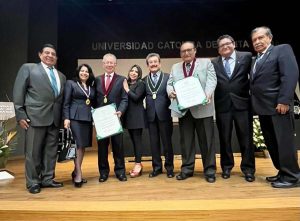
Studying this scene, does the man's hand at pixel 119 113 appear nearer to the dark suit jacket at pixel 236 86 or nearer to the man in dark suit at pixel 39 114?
the man in dark suit at pixel 39 114

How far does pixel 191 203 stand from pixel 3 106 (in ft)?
9.07

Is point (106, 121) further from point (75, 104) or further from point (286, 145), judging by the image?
point (286, 145)

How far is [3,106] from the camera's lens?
135 inches

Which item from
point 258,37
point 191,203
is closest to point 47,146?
point 191,203

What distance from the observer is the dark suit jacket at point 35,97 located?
251cm

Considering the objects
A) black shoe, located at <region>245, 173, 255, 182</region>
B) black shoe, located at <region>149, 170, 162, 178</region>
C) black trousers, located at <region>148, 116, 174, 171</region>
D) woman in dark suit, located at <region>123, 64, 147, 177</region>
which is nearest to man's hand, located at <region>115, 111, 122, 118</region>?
woman in dark suit, located at <region>123, 64, 147, 177</region>

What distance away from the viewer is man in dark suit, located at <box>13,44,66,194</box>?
2.52 m

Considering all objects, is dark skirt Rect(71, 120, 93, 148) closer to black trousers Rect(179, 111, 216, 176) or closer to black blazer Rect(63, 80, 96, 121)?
black blazer Rect(63, 80, 96, 121)

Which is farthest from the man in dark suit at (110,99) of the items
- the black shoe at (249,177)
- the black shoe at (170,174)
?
the black shoe at (249,177)

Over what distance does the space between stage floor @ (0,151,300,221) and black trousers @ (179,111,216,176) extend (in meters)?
0.15

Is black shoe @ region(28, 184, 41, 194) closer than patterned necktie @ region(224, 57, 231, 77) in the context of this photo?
Yes

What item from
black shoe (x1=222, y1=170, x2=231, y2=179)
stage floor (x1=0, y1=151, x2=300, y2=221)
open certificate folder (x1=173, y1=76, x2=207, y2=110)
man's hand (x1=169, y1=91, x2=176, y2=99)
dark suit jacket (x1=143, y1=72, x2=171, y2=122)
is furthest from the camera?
dark suit jacket (x1=143, y1=72, x2=171, y2=122)

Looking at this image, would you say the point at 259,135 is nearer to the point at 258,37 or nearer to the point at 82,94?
the point at 258,37

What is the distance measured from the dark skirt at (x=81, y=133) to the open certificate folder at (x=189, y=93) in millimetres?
980
